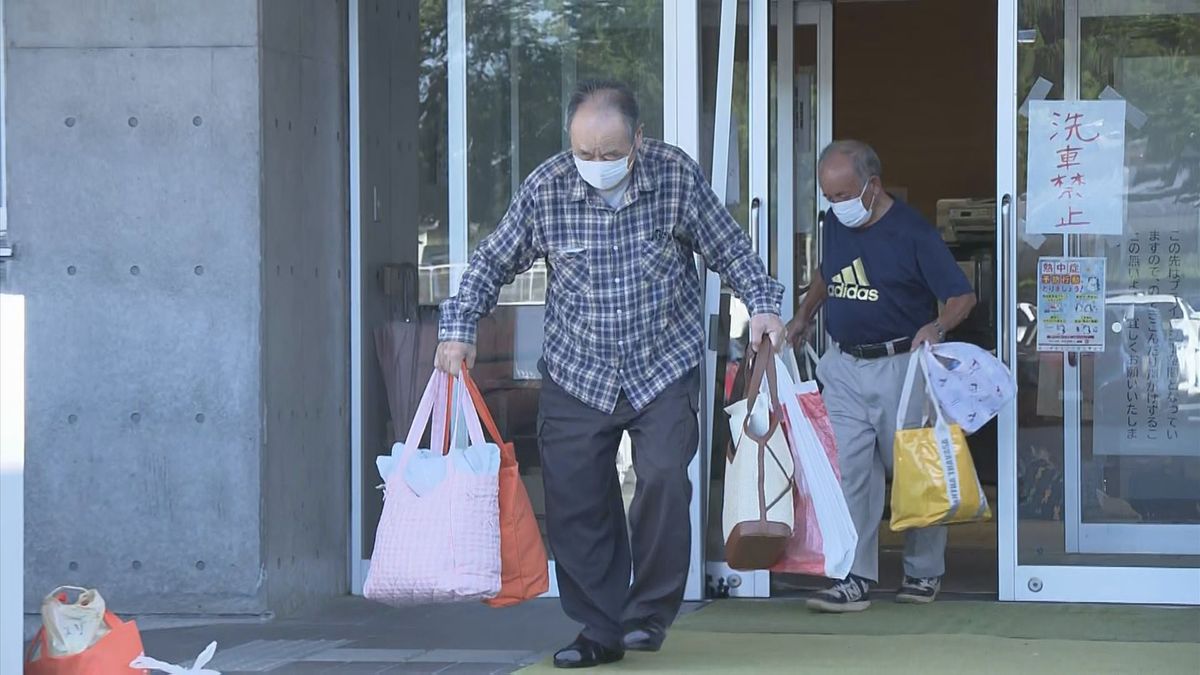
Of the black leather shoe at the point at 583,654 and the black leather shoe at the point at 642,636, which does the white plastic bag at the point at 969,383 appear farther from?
the black leather shoe at the point at 583,654

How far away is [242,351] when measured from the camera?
6.25 meters

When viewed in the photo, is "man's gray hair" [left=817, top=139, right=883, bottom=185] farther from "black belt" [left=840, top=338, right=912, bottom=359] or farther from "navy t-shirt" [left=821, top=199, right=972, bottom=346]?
"black belt" [left=840, top=338, right=912, bottom=359]

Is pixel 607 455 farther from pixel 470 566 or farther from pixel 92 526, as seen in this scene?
pixel 92 526

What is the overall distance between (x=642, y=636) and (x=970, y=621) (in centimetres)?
151

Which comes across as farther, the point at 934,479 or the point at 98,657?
the point at 934,479

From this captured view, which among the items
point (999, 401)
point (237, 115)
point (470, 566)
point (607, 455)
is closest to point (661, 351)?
point (607, 455)

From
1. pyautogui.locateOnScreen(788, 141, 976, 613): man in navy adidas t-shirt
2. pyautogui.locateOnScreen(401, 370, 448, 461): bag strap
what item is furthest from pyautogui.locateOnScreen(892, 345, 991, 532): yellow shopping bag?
pyautogui.locateOnScreen(401, 370, 448, 461): bag strap

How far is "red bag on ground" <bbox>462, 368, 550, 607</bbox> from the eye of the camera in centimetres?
504

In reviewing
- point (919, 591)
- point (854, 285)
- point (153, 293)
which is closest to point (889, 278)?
point (854, 285)

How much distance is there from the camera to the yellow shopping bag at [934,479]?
6.13 m

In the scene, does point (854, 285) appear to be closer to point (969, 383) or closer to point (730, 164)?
point (969, 383)

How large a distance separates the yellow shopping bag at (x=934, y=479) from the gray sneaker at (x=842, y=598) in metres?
0.31

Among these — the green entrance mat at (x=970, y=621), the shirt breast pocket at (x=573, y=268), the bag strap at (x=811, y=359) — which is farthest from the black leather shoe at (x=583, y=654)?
the bag strap at (x=811, y=359)

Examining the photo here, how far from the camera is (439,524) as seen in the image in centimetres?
491
